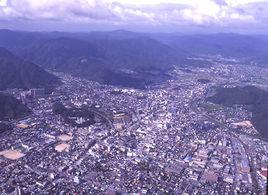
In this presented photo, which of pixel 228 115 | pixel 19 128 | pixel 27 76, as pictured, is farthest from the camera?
pixel 27 76

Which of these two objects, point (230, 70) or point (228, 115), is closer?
point (228, 115)

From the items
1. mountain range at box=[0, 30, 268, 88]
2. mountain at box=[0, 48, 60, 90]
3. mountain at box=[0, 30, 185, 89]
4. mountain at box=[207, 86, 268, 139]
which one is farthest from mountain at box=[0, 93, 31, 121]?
mountain at box=[207, 86, 268, 139]

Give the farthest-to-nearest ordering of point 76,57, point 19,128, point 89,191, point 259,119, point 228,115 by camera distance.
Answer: point 76,57 < point 228,115 < point 259,119 < point 19,128 < point 89,191

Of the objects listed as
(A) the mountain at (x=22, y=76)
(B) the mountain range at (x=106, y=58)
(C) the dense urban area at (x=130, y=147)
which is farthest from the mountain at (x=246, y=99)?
(A) the mountain at (x=22, y=76)

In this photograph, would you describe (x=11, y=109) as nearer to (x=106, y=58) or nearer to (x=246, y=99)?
(x=246, y=99)

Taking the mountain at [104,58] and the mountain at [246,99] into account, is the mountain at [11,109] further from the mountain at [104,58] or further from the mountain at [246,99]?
the mountain at [246,99]

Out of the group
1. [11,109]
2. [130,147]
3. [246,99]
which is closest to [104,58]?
[246,99]

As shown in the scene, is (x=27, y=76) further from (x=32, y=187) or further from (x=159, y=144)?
(x=32, y=187)

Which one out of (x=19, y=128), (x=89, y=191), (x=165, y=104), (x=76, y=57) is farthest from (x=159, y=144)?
(x=76, y=57)
